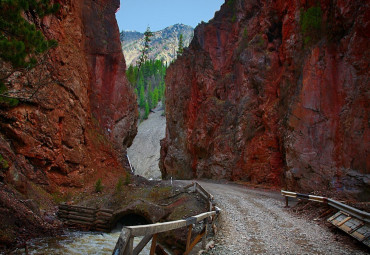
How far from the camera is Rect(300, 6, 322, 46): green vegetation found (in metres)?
19.9

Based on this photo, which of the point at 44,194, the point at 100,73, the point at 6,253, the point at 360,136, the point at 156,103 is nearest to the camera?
the point at 6,253

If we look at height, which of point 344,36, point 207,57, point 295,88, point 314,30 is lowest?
point 295,88

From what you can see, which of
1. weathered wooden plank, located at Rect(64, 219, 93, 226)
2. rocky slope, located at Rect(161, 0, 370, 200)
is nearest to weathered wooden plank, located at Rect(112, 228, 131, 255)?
weathered wooden plank, located at Rect(64, 219, 93, 226)

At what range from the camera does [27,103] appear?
16.2 m

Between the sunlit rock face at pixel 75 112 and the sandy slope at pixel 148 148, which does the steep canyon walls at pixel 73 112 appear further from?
the sandy slope at pixel 148 148

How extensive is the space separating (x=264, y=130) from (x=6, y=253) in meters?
23.2

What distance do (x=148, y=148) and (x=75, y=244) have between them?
234 ft

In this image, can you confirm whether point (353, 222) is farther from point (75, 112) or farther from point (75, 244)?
point (75, 112)

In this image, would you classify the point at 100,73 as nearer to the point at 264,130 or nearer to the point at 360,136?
the point at 264,130

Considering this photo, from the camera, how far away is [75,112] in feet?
66.2

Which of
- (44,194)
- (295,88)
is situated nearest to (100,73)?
(44,194)

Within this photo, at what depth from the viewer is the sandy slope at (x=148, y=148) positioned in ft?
234

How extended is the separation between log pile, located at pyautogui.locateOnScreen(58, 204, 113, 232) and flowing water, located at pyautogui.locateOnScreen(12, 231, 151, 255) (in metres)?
0.86

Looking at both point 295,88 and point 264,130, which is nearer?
point 295,88
